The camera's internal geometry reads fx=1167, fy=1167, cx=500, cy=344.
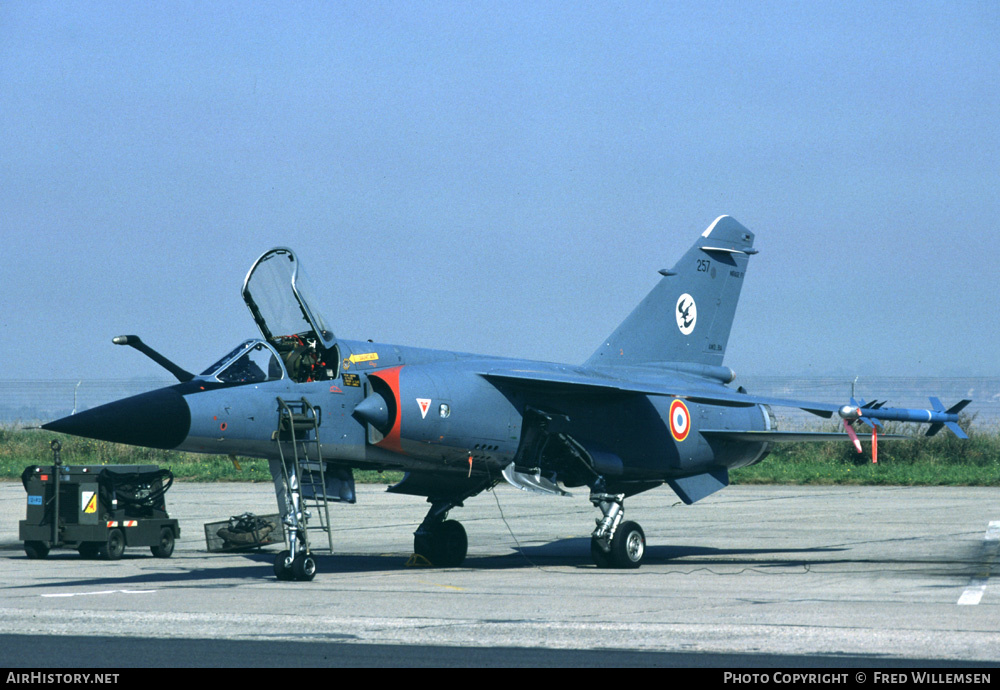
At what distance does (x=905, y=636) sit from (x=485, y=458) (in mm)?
7032

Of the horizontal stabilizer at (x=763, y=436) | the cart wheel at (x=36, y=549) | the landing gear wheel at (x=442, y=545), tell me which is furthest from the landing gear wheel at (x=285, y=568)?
the horizontal stabilizer at (x=763, y=436)

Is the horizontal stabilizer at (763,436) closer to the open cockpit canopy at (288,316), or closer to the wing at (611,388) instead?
the wing at (611,388)

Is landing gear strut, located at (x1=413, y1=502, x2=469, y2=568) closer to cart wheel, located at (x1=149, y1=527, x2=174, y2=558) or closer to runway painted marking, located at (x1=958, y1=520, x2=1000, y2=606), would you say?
cart wheel, located at (x1=149, y1=527, x2=174, y2=558)

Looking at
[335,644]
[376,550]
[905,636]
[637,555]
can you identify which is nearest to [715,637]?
[905,636]

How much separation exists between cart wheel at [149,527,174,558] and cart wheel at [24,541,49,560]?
150 cm

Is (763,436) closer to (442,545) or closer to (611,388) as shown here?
(611,388)

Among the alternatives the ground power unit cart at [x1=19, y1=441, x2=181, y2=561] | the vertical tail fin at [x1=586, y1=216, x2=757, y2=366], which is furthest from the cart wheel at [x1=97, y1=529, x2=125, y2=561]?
the vertical tail fin at [x1=586, y1=216, x2=757, y2=366]

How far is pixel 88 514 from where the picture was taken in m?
17.1

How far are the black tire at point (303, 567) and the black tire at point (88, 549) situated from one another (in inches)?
206

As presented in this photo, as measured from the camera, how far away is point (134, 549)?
1903cm

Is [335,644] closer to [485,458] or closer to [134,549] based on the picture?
[485,458]

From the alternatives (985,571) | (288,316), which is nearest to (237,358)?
(288,316)

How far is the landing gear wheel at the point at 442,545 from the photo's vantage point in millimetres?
16469

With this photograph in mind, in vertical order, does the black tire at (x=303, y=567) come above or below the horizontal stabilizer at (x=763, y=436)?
below
